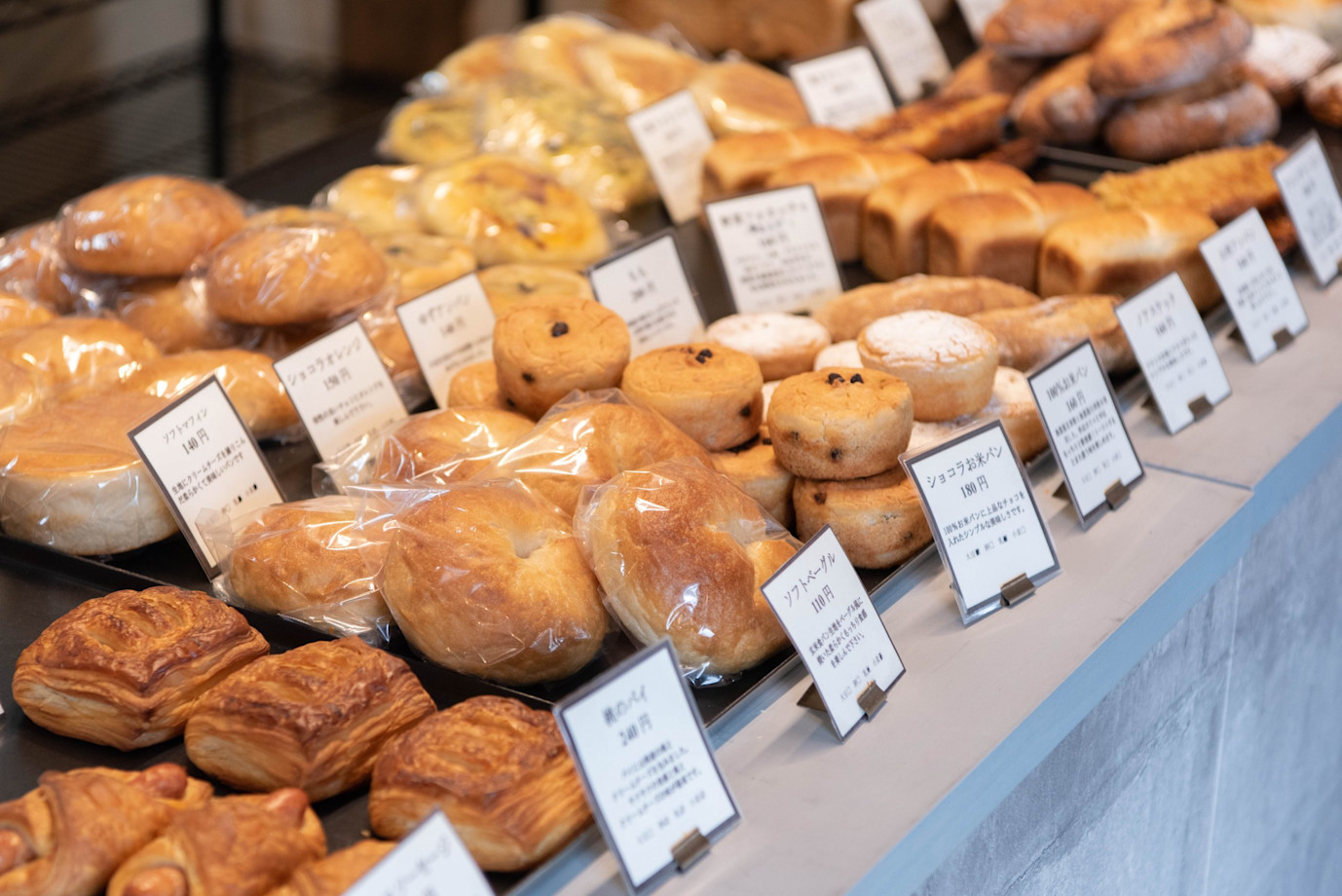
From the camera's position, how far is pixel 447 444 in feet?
6.09

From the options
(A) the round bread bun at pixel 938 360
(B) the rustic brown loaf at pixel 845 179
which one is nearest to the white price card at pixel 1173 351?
(A) the round bread bun at pixel 938 360

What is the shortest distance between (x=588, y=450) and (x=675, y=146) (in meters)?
1.55

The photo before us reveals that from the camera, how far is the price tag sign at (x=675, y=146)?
10.00 ft

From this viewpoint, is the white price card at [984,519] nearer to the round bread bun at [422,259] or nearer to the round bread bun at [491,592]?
the round bread bun at [491,592]

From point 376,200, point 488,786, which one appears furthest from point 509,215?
point 488,786

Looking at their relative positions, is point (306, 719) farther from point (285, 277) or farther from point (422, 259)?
point (422, 259)

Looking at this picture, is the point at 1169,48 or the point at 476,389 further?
the point at 1169,48

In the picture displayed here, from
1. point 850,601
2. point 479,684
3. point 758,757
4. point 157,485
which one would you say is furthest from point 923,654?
point 157,485

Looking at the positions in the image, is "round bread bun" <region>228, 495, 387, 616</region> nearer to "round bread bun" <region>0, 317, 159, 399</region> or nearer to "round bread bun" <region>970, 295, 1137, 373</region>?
"round bread bun" <region>0, 317, 159, 399</region>

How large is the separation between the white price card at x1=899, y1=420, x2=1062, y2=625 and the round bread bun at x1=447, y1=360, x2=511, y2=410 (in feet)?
2.44

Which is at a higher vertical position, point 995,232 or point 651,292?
point 651,292

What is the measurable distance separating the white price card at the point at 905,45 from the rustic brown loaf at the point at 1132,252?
1.39 metres

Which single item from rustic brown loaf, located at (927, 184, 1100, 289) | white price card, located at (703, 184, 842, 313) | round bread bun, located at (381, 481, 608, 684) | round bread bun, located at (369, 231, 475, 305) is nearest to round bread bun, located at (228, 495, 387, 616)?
round bread bun, located at (381, 481, 608, 684)

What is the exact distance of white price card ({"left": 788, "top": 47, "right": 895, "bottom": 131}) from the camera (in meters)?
3.36
